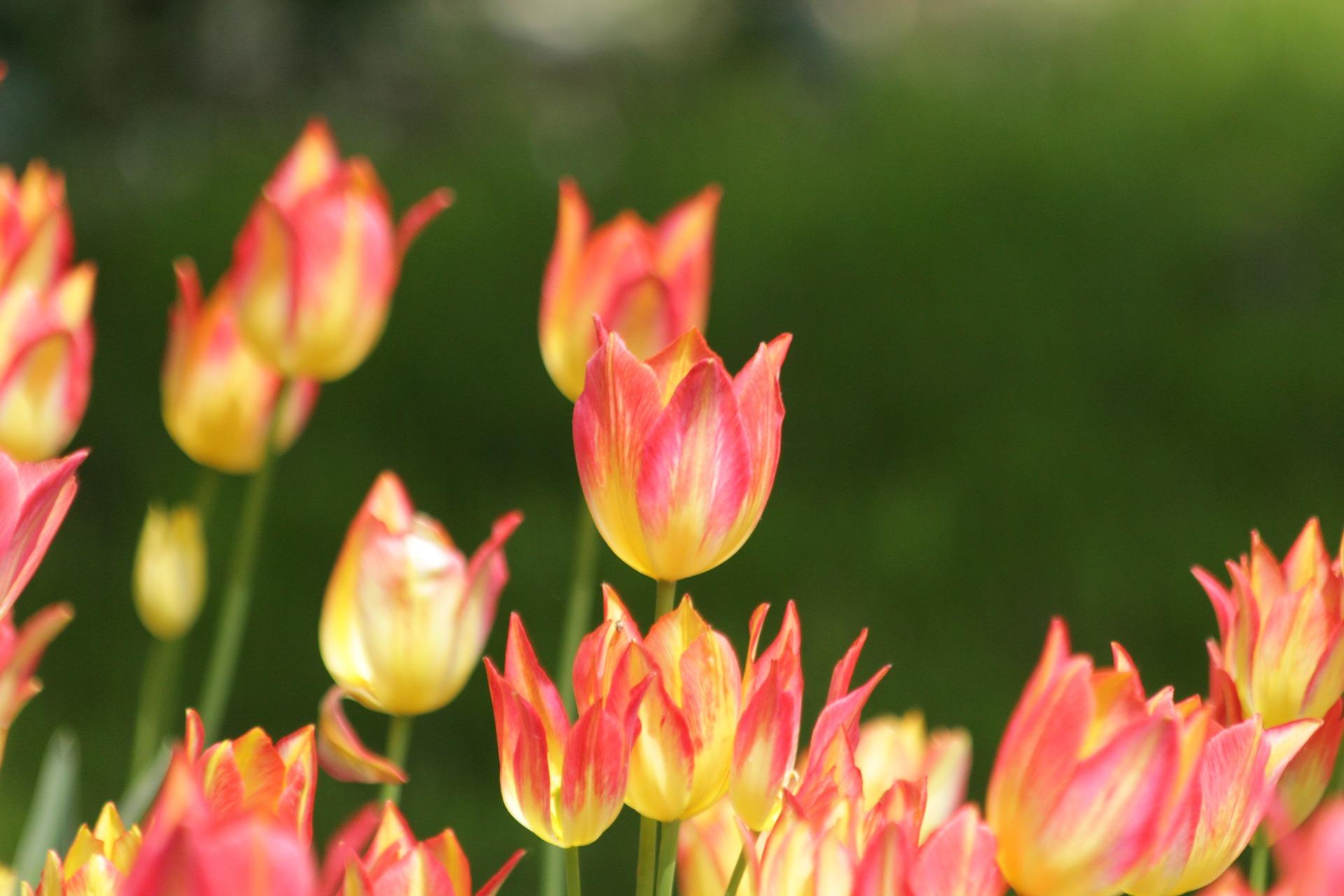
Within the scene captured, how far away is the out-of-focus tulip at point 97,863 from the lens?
357 mm

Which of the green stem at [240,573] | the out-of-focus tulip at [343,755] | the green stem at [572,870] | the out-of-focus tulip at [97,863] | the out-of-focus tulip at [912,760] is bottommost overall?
the green stem at [572,870]

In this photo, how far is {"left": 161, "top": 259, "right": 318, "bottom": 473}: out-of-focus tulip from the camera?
Answer: 720mm

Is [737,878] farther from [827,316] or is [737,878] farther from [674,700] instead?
[827,316]

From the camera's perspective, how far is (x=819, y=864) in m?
0.35

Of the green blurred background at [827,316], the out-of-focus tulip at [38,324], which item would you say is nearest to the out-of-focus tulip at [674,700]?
the out-of-focus tulip at [38,324]

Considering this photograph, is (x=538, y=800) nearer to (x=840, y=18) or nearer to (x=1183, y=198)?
(x=1183, y=198)

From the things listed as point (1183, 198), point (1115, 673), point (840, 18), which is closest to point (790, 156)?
point (1183, 198)

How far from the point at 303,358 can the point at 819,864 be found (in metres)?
0.42

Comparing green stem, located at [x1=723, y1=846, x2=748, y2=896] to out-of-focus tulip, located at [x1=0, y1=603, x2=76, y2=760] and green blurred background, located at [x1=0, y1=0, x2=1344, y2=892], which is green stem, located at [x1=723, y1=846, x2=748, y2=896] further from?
green blurred background, located at [x1=0, y1=0, x2=1344, y2=892]

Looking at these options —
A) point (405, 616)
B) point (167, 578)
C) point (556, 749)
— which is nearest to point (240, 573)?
point (167, 578)

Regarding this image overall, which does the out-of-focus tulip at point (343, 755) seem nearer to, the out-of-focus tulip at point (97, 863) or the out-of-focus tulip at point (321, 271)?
the out-of-focus tulip at point (97, 863)

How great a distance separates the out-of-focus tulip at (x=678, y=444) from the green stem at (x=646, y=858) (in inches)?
2.8

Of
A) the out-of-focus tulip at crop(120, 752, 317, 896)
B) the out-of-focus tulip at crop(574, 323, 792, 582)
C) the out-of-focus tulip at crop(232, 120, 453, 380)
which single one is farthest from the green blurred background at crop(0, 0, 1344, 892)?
the out-of-focus tulip at crop(120, 752, 317, 896)

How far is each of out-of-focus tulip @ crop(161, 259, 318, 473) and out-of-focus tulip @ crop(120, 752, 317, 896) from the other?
0.47 meters
